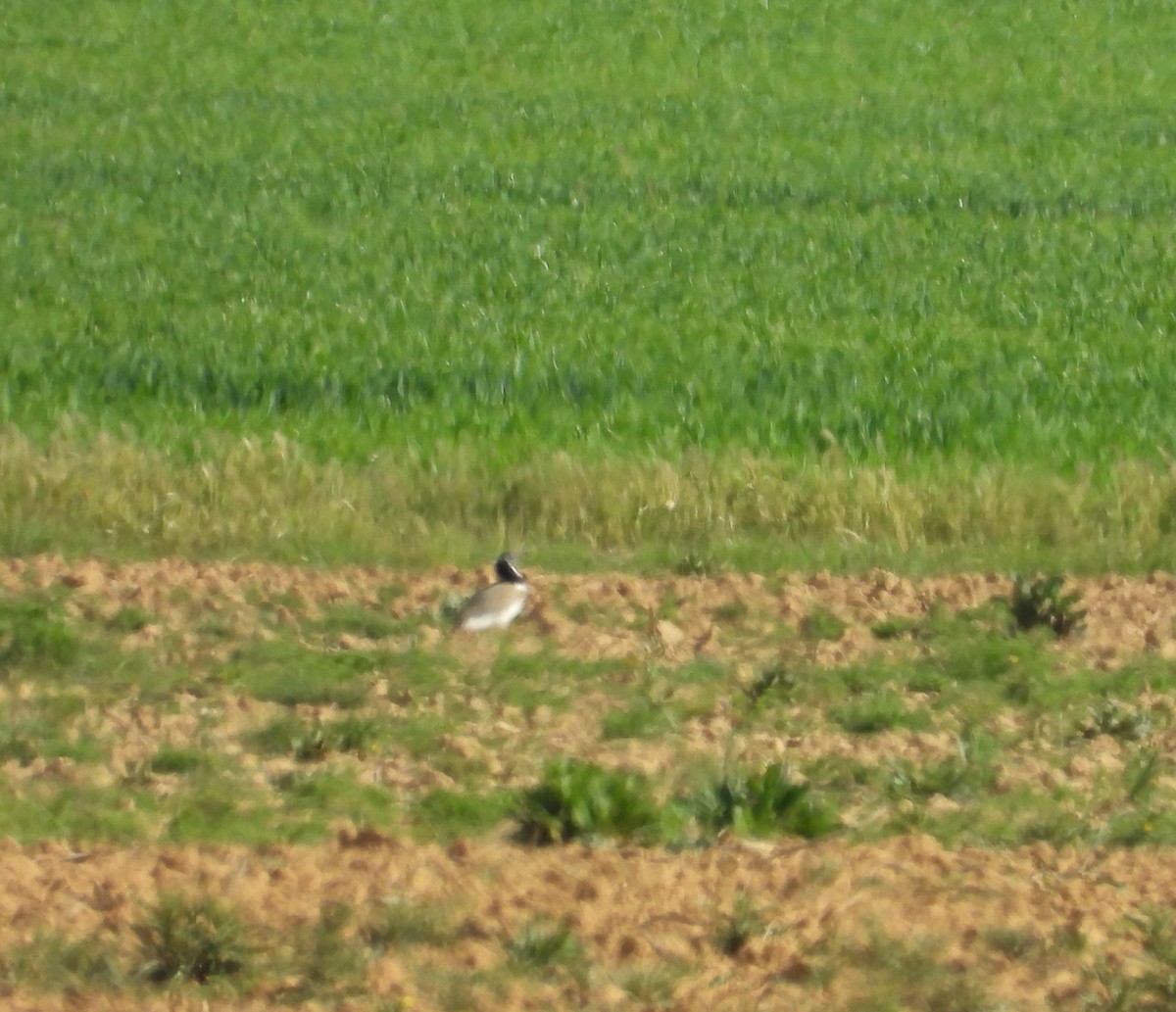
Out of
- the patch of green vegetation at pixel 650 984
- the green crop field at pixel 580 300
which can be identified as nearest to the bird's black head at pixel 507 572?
the green crop field at pixel 580 300

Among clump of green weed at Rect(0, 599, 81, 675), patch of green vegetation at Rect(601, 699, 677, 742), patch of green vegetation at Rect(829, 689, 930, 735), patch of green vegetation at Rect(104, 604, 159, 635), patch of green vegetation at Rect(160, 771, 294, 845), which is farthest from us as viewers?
patch of green vegetation at Rect(104, 604, 159, 635)

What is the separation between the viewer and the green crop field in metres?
10.5

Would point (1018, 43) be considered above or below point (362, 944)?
below

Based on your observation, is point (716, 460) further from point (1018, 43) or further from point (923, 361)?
point (1018, 43)

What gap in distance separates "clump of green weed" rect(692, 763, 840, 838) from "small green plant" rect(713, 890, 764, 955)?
2.69ft

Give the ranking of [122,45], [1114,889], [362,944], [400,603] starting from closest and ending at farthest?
[362,944], [1114,889], [400,603], [122,45]

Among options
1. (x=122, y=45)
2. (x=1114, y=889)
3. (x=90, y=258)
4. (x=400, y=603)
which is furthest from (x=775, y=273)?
(x=122, y=45)

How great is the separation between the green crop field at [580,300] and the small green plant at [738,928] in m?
4.41

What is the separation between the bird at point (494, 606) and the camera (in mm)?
8344

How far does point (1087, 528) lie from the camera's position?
10461mm

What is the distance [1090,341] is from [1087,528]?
4.45 meters

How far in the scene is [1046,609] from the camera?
8.81 metres

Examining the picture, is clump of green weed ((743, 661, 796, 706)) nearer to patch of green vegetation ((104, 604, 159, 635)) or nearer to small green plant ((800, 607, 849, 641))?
small green plant ((800, 607, 849, 641))

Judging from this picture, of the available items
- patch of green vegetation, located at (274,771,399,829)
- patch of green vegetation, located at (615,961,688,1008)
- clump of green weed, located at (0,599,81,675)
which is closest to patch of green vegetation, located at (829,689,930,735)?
patch of green vegetation, located at (274,771,399,829)
